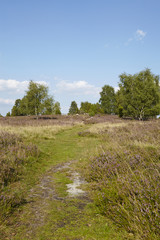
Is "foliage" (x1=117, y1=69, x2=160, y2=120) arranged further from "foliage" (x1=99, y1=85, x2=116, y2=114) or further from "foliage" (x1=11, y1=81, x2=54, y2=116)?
"foliage" (x1=99, y1=85, x2=116, y2=114)

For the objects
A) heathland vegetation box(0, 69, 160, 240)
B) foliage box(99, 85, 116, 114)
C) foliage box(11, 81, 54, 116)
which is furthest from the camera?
foliage box(99, 85, 116, 114)

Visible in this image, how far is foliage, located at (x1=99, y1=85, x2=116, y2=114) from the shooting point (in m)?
54.3

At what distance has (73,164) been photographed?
7465mm

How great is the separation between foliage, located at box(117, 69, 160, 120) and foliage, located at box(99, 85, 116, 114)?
75.2 ft

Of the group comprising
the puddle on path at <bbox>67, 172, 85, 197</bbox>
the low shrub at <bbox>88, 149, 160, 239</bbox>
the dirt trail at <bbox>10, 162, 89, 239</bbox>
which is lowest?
the puddle on path at <bbox>67, 172, 85, 197</bbox>

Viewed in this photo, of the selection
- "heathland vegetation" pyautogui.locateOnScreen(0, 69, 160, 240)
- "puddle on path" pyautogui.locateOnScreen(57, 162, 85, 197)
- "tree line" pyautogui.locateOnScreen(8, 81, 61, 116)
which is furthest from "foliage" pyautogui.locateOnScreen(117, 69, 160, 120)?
"puddle on path" pyautogui.locateOnScreen(57, 162, 85, 197)

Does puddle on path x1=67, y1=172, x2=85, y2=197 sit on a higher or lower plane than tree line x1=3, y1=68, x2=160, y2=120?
lower

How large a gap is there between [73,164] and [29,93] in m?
27.5

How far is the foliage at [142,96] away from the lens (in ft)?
91.1

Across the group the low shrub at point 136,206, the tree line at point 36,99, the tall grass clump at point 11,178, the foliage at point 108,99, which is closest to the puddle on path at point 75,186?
the low shrub at point 136,206

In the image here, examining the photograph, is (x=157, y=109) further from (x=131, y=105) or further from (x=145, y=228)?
(x=145, y=228)

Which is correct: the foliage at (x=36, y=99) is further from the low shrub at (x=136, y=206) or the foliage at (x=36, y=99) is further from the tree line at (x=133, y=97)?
the low shrub at (x=136, y=206)

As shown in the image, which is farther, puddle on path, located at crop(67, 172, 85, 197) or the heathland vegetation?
puddle on path, located at crop(67, 172, 85, 197)

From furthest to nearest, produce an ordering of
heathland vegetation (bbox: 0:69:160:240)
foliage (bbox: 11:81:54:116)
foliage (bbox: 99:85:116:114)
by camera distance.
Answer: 1. foliage (bbox: 99:85:116:114)
2. foliage (bbox: 11:81:54:116)
3. heathland vegetation (bbox: 0:69:160:240)
